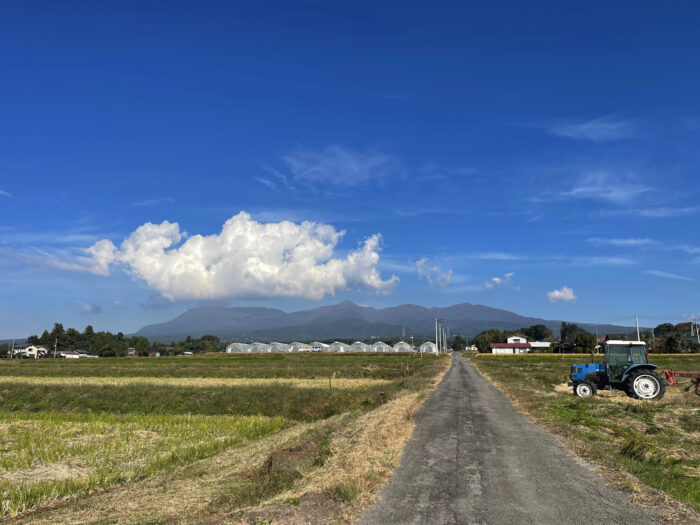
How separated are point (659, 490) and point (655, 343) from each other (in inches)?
5947

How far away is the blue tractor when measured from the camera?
23.8m

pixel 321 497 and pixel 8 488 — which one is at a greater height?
pixel 321 497

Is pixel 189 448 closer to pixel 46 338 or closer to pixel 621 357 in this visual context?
pixel 621 357

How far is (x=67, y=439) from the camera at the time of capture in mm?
17625

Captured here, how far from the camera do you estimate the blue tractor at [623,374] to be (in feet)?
78.2

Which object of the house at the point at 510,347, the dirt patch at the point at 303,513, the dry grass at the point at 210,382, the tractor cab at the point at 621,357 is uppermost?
the tractor cab at the point at 621,357

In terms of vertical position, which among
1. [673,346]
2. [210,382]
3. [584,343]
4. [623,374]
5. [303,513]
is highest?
[623,374]

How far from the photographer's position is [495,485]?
954 cm

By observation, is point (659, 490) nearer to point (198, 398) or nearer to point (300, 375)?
point (198, 398)

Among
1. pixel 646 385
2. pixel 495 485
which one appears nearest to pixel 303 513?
pixel 495 485

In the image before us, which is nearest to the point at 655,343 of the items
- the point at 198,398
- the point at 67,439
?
the point at 198,398

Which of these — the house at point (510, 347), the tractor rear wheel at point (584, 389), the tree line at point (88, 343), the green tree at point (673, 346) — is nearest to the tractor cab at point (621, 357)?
the tractor rear wheel at point (584, 389)

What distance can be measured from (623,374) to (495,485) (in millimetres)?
19741

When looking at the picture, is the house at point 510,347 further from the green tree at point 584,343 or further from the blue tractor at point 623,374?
the blue tractor at point 623,374
